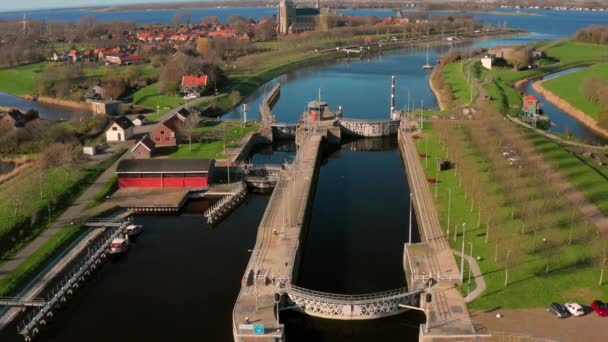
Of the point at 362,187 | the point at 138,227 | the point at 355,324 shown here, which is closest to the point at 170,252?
the point at 138,227

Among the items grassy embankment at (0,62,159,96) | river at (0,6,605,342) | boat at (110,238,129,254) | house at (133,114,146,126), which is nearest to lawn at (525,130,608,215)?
river at (0,6,605,342)

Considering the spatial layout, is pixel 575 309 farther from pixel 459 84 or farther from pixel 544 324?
pixel 459 84

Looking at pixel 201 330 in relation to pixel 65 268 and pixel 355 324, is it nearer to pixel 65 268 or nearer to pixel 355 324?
pixel 355 324

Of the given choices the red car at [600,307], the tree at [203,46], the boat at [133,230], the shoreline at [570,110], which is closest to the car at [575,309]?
the red car at [600,307]

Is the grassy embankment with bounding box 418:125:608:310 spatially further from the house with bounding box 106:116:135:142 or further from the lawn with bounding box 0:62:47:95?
the lawn with bounding box 0:62:47:95

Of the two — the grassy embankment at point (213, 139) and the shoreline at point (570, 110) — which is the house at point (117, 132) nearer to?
the grassy embankment at point (213, 139)
